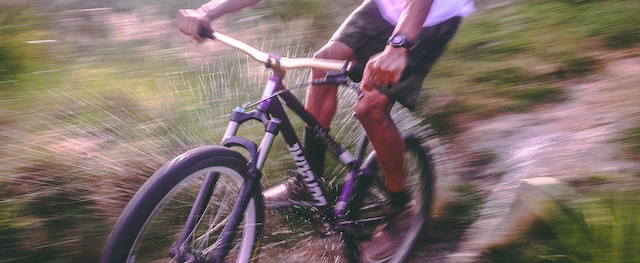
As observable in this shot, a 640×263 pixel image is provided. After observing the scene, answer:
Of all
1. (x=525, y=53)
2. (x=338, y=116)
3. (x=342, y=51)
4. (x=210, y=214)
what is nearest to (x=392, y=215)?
(x=338, y=116)

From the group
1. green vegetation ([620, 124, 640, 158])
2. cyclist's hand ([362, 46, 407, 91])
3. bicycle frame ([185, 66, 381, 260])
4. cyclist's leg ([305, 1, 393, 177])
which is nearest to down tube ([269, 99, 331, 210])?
bicycle frame ([185, 66, 381, 260])

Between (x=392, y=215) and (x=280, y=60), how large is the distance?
112cm

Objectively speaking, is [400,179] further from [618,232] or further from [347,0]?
[347,0]

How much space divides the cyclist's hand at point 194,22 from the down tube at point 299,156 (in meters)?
0.38

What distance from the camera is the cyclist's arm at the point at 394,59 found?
2326 mm

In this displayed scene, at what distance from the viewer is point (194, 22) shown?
97.4 inches

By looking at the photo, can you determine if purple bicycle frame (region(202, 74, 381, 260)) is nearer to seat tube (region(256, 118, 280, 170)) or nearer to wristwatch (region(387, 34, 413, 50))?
seat tube (region(256, 118, 280, 170))

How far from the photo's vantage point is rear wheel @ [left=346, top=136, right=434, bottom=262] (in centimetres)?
304

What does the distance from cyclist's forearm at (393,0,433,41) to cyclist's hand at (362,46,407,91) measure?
150 mm

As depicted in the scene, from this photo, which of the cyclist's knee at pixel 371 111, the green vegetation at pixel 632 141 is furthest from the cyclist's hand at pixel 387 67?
the green vegetation at pixel 632 141

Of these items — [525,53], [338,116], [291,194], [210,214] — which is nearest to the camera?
[210,214]

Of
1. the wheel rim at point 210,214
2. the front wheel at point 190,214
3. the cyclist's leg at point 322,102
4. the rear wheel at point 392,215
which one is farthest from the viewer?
the rear wheel at point 392,215

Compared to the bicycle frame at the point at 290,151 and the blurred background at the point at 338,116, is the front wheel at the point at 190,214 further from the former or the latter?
the blurred background at the point at 338,116

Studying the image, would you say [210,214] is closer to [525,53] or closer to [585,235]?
[585,235]
